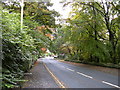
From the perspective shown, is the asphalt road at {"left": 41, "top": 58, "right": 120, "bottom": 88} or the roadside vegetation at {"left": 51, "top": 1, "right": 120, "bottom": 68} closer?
the asphalt road at {"left": 41, "top": 58, "right": 120, "bottom": 88}

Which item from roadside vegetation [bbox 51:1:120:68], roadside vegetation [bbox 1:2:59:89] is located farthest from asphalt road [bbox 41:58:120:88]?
roadside vegetation [bbox 51:1:120:68]

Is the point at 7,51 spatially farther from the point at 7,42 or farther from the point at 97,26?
the point at 97,26

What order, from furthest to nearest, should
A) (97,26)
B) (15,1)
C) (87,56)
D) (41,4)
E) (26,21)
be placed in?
(87,56), (97,26), (41,4), (15,1), (26,21)

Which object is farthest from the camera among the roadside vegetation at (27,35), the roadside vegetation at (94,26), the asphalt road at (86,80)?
the roadside vegetation at (94,26)

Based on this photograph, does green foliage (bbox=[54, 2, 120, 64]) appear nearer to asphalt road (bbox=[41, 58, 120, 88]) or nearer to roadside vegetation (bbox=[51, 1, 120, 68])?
roadside vegetation (bbox=[51, 1, 120, 68])

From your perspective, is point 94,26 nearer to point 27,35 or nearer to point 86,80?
point 86,80

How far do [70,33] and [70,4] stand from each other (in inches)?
173

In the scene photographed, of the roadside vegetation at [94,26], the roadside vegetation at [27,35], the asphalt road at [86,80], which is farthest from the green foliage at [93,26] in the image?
the asphalt road at [86,80]

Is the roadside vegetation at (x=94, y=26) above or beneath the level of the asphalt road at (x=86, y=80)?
above

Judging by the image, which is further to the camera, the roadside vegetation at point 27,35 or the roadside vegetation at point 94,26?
the roadside vegetation at point 94,26

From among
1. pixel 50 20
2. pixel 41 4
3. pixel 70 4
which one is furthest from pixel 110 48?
pixel 41 4

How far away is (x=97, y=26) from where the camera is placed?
771 inches

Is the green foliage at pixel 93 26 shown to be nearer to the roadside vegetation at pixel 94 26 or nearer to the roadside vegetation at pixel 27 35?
the roadside vegetation at pixel 94 26

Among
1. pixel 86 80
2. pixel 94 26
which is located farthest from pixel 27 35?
pixel 94 26
